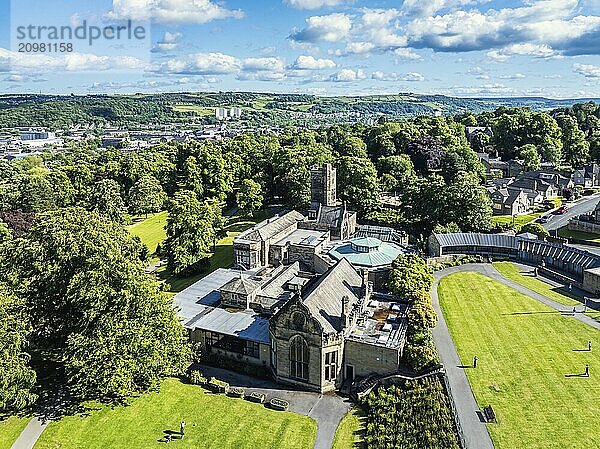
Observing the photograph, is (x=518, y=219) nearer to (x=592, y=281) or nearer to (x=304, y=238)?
(x=592, y=281)

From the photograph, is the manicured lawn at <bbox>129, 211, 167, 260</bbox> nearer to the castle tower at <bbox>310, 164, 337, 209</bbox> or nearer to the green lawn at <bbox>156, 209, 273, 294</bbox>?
the green lawn at <bbox>156, 209, 273, 294</bbox>

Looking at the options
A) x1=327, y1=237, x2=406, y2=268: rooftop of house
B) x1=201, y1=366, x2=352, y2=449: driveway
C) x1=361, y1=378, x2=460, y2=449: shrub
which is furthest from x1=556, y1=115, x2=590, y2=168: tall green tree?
x1=201, y1=366, x2=352, y2=449: driveway

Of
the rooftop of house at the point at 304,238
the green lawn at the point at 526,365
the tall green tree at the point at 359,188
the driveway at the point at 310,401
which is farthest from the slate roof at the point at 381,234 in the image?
the driveway at the point at 310,401

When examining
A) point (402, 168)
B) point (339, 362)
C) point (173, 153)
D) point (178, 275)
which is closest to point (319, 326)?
point (339, 362)

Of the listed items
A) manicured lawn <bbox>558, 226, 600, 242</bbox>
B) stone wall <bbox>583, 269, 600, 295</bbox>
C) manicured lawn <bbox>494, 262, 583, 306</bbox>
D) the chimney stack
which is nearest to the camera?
the chimney stack

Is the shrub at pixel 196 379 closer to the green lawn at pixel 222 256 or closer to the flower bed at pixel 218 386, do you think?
the flower bed at pixel 218 386

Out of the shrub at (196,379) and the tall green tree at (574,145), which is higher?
the tall green tree at (574,145)

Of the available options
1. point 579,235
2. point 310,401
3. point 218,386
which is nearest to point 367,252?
point 310,401
